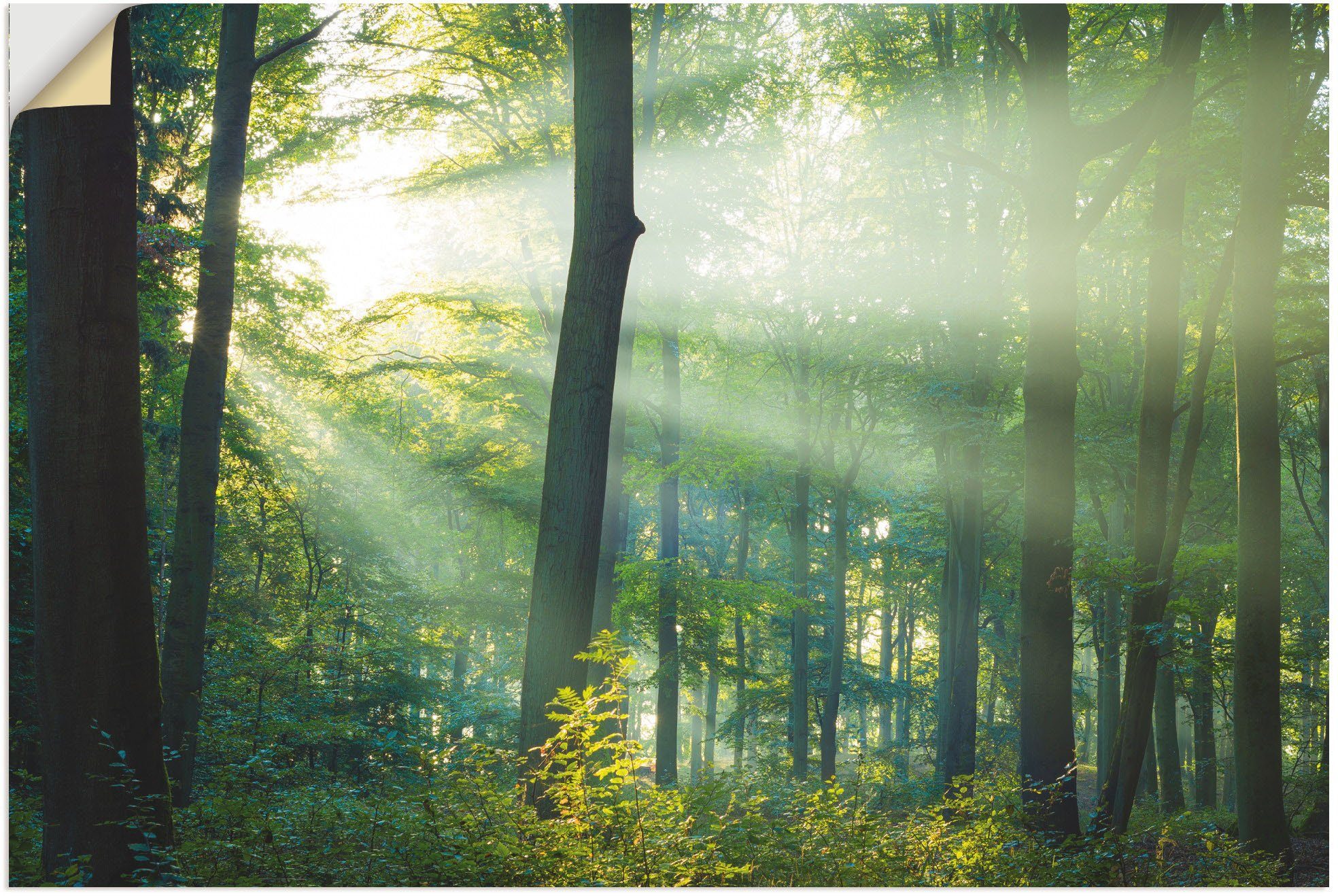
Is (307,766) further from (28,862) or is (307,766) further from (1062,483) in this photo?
(1062,483)

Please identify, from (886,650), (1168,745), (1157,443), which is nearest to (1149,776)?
(1168,745)

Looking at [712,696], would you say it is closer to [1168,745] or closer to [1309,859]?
[1168,745]

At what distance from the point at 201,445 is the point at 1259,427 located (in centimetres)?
809

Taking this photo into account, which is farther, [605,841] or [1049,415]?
[1049,415]

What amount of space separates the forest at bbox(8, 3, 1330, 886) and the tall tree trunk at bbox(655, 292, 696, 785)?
0.26 ft

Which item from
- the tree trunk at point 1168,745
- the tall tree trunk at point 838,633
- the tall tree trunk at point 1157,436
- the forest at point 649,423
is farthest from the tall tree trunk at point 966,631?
the tall tree trunk at point 1157,436

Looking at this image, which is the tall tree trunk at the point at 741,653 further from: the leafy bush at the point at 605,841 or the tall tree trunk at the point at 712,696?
the leafy bush at the point at 605,841

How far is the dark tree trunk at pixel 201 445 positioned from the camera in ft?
21.6

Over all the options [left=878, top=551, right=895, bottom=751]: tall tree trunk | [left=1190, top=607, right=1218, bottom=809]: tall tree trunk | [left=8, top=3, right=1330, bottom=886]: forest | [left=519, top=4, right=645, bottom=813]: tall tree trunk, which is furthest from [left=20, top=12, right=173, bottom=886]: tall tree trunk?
[left=878, top=551, right=895, bottom=751]: tall tree trunk

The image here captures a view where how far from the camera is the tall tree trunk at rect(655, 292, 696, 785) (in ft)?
39.9

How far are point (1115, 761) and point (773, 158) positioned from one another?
10276 millimetres

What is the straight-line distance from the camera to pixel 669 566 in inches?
480

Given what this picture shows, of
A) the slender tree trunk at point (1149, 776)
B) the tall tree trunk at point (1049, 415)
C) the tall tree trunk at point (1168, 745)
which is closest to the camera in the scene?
the tall tree trunk at point (1049, 415)

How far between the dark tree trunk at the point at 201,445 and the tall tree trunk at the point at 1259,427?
25.6 feet
